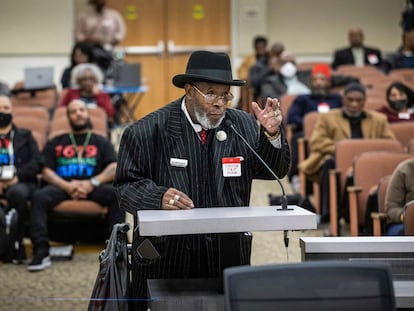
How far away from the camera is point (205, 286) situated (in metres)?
3.08

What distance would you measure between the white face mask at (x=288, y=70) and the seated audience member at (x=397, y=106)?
243 centimetres

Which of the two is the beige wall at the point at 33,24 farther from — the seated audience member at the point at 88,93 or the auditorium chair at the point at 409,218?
the auditorium chair at the point at 409,218

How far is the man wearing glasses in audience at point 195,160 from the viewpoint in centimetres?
332

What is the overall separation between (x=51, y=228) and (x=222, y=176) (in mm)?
3797

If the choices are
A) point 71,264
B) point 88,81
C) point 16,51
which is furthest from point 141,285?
point 16,51

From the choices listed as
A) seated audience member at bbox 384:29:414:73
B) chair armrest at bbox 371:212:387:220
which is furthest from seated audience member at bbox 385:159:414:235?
seated audience member at bbox 384:29:414:73

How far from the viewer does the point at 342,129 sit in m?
7.32

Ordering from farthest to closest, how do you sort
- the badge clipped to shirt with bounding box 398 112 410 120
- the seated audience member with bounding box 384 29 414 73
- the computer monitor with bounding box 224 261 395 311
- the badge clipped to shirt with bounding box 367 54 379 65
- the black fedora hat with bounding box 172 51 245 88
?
the badge clipped to shirt with bounding box 367 54 379 65 < the seated audience member with bounding box 384 29 414 73 < the badge clipped to shirt with bounding box 398 112 410 120 < the black fedora hat with bounding box 172 51 245 88 < the computer monitor with bounding box 224 261 395 311

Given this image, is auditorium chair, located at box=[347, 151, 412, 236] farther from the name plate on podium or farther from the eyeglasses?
the name plate on podium

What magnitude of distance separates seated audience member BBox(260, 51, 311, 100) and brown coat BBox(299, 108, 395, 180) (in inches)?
121

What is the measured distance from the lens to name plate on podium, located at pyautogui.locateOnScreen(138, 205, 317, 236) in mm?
2754

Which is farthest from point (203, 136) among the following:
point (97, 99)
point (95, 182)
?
point (97, 99)

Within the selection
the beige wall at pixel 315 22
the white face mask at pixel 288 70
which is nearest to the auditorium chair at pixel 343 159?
the white face mask at pixel 288 70

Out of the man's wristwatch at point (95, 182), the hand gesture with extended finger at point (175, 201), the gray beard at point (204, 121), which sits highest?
the gray beard at point (204, 121)
